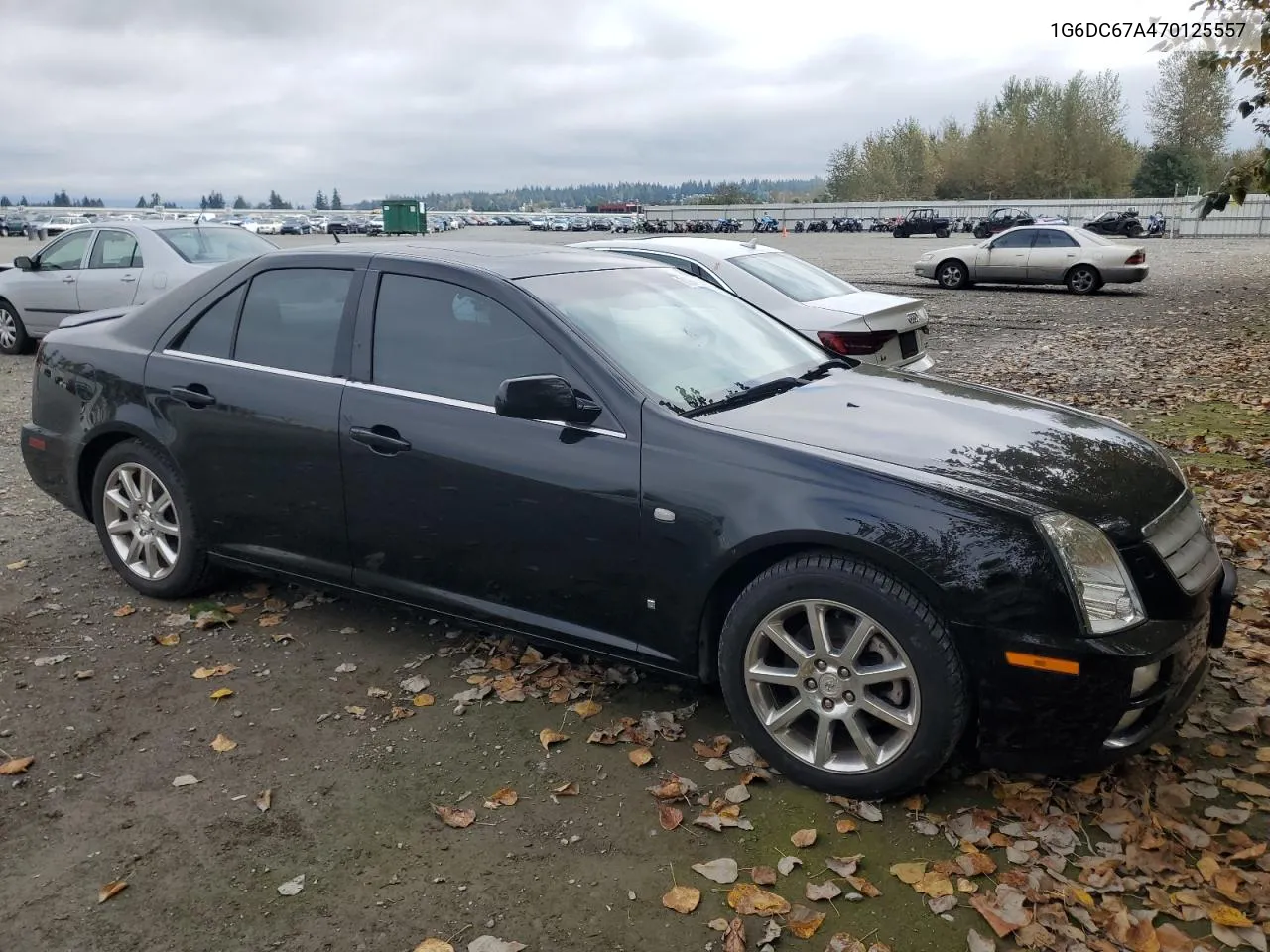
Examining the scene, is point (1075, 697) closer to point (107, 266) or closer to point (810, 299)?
point (810, 299)

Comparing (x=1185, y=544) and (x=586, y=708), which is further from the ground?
(x=1185, y=544)

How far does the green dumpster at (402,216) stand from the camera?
73438mm

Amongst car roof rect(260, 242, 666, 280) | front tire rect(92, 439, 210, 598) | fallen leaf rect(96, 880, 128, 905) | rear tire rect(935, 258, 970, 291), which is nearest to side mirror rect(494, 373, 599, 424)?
car roof rect(260, 242, 666, 280)

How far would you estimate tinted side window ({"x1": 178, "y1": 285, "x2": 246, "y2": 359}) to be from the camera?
16.0 feet

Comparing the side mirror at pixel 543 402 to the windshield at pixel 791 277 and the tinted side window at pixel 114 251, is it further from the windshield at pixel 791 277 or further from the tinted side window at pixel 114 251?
the tinted side window at pixel 114 251

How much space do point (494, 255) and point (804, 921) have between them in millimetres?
2964

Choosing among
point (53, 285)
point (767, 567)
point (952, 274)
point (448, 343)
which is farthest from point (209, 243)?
point (952, 274)

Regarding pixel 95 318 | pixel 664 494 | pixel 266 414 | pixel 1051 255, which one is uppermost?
pixel 95 318

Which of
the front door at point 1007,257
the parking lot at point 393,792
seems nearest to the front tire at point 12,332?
the parking lot at point 393,792

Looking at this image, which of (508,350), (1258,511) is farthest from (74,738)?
(1258,511)

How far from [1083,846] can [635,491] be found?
71.3 inches

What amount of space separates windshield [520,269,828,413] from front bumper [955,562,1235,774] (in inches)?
56.3

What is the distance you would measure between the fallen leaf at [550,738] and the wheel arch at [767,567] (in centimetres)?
58

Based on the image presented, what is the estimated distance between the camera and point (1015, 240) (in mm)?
23438
